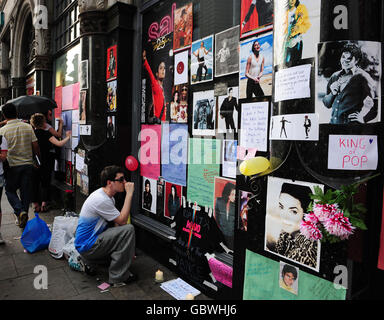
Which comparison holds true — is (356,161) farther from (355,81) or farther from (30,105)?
(30,105)

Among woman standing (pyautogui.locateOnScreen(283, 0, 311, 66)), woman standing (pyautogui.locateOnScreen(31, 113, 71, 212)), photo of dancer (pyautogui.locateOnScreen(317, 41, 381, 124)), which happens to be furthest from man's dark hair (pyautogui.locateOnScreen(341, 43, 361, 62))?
woman standing (pyautogui.locateOnScreen(31, 113, 71, 212))

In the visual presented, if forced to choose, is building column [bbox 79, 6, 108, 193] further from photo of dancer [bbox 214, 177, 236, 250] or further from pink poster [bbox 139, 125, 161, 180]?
photo of dancer [bbox 214, 177, 236, 250]

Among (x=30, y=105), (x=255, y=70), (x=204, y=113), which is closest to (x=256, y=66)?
(x=255, y=70)


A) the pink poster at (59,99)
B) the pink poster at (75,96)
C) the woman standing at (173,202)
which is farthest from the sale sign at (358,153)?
the pink poster at (59,99)

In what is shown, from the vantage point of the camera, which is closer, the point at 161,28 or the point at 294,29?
the point at 294,29

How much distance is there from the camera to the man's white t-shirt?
12.3 ft

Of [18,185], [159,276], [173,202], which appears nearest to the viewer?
[159,276]

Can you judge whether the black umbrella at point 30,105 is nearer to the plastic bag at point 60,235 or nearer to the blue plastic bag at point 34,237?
the blue plastic bag at point 34,237

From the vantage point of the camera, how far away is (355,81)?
199 cm

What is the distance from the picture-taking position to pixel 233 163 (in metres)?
3.30

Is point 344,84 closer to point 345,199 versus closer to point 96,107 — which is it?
point 345,199

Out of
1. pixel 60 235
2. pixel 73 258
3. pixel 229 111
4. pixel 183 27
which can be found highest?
pixel 183 27

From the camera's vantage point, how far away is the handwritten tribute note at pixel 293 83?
2.16 m

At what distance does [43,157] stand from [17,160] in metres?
1.63
